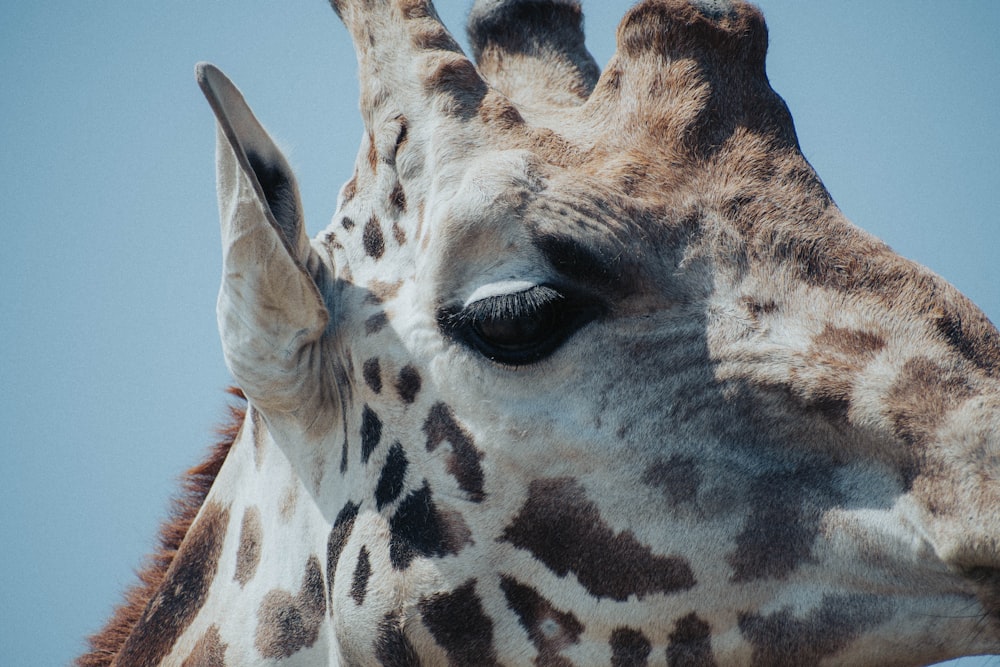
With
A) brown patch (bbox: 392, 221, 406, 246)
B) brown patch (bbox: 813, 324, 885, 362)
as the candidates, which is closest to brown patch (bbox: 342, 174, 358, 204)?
brown patch (bbox: 392, 221, 406, 246)

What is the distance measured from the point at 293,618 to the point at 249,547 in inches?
11.7

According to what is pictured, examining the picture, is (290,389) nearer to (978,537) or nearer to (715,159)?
(715,159)

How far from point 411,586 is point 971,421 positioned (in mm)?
1356

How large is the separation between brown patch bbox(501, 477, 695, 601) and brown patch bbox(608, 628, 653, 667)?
87mm

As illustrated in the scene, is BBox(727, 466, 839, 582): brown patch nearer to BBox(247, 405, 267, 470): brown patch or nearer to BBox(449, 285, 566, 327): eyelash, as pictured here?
BBox(449, 285, 566, 327): eyelash

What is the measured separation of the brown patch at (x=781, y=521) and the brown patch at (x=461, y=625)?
63cm

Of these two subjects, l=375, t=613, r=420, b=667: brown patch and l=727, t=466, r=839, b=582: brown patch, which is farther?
l=375, t=613, r=420, b=667: brown patch

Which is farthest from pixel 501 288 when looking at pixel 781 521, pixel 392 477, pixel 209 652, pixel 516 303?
pixel 209 652

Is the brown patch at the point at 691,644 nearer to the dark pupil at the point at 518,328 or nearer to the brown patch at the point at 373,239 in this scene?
the dark pupil at the point at 518,328

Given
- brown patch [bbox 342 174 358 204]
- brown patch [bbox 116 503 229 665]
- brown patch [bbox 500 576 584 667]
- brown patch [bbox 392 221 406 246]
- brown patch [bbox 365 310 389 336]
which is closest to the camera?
brown patch [bbox 500 576 584 667]

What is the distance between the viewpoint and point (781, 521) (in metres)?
2.20

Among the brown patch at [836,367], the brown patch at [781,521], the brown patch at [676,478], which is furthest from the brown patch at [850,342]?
the brown patch at [676,478]

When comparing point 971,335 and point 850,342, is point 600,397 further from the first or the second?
point 971,335

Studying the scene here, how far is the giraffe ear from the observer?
8.19 feet
